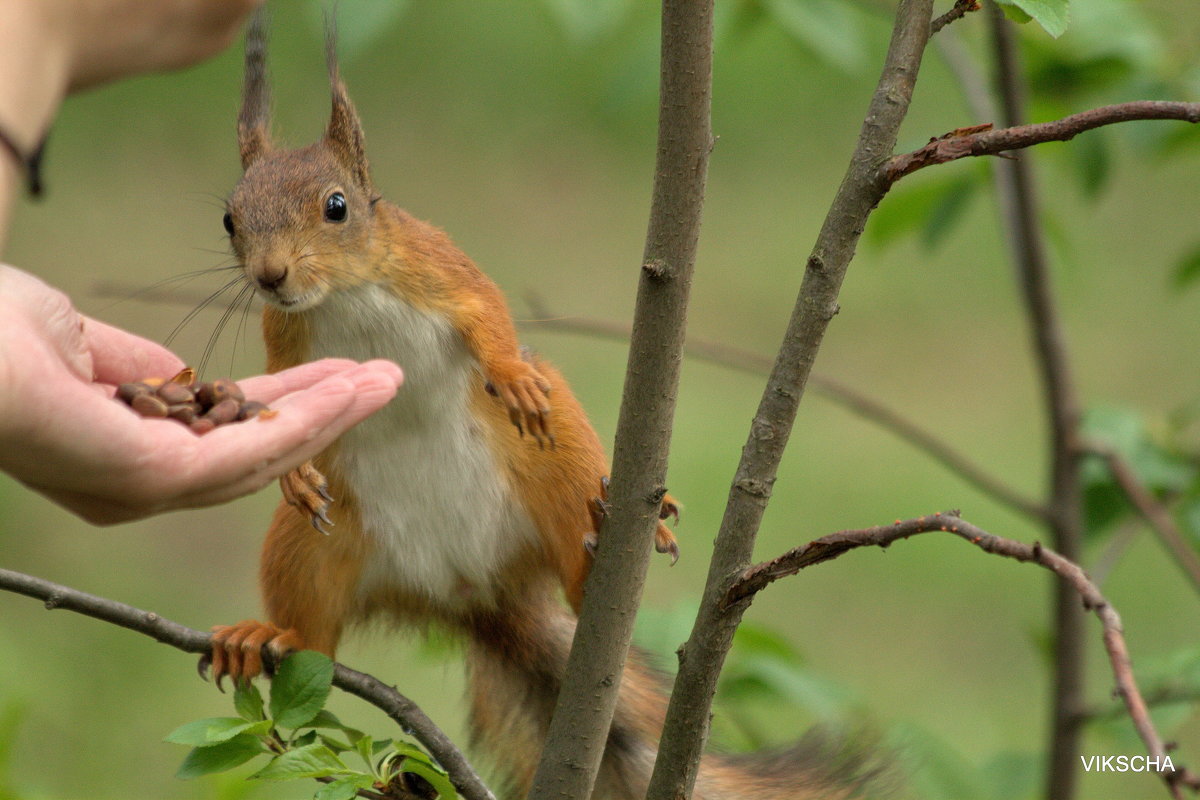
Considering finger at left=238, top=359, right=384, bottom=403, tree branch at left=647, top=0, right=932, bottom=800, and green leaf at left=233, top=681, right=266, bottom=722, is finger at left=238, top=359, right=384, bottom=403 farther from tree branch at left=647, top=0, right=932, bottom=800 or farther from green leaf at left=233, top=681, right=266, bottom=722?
tree branch at left=647, top=0, right=932, bottom=800

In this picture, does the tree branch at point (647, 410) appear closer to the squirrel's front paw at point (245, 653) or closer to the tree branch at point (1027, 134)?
the tree branch at point (1027, 134)

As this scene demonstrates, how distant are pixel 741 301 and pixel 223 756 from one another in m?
3.25

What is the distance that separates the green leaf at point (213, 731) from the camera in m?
0.95

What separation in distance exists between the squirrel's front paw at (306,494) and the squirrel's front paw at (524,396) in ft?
0.64

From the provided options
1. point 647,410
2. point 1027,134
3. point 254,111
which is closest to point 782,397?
point 647,410

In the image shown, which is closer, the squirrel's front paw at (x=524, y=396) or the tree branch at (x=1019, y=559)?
the tree branch at (x=1019, y=559)

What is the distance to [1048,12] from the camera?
2.74 ft

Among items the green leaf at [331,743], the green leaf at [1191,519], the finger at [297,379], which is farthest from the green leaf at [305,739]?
the green leaf at [1191,519]

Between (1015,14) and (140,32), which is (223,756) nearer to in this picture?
(140,32)

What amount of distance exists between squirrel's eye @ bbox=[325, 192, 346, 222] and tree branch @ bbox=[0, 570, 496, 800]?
0.57m

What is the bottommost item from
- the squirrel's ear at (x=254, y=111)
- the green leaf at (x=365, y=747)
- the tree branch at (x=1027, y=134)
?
the green leaf at (x=365, y=747)

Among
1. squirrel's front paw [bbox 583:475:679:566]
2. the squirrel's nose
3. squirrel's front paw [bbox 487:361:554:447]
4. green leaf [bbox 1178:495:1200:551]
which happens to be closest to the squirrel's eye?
the squirrel's nose

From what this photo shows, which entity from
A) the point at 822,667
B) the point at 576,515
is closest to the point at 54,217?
the point at 822,667

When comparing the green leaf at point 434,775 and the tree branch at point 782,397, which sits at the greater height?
the tree branch at point 782,397
